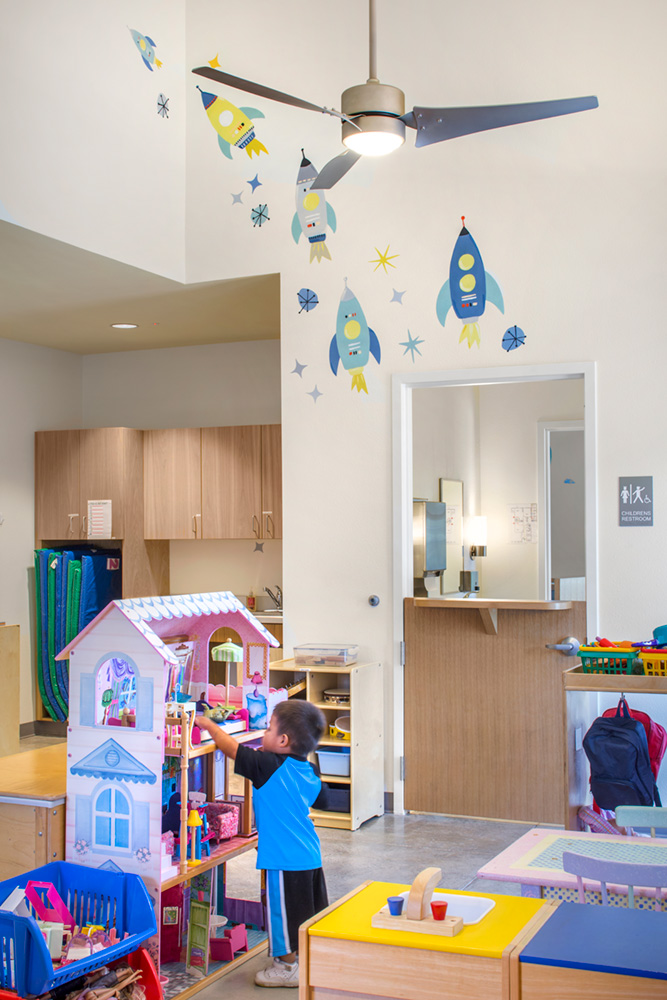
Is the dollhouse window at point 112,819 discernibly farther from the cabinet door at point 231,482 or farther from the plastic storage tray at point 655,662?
the cabinet door at point 231,482

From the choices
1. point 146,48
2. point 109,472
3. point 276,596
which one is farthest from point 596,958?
point 109,472

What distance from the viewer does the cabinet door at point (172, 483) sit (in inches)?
290

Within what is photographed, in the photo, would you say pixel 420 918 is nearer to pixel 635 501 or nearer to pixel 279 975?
pixel 279 975

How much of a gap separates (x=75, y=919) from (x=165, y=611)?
106 cm

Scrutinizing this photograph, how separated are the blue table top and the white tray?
0.19 m

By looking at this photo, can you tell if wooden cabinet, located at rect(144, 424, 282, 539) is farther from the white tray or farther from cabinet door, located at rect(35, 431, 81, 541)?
the white tray

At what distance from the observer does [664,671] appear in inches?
142

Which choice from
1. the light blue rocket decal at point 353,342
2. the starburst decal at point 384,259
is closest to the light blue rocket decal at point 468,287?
the starburst decal at point 384,259

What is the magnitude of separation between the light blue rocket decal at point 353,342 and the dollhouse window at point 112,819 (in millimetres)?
3072

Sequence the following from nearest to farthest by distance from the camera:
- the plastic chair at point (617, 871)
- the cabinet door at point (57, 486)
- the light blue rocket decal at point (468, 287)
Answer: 1. the plastic chair at point (617, 871)
2. the light blue rocket decal at point (468, 287)
3. the cabinet door at point (57, 486)

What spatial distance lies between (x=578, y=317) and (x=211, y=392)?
3.66 meters

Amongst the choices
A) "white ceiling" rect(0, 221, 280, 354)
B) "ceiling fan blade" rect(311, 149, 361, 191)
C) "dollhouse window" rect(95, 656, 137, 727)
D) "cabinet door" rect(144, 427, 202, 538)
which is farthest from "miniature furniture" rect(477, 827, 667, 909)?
"cabinet door" rect(144, 427, 202, 538)

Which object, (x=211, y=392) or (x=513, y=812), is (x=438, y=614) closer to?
(x=513, y=812)

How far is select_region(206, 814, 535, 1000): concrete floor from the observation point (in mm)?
4348
